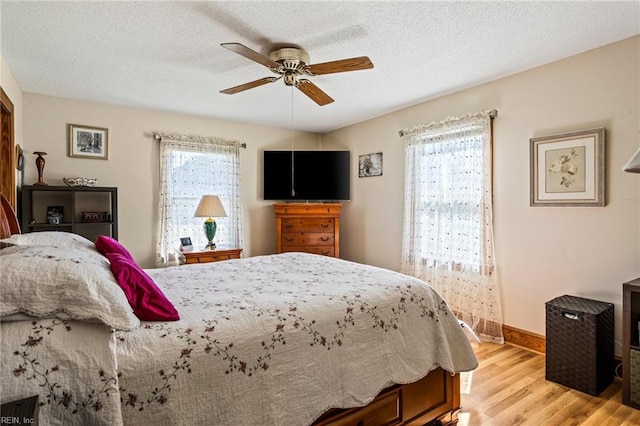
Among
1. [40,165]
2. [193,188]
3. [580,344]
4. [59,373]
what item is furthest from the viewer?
[193,188]

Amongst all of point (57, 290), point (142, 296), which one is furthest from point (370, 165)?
point (57, 290)

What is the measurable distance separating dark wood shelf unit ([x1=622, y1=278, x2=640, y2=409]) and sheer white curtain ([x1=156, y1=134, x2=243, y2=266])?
3998 millimetres

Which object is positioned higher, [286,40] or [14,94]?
[286,40]

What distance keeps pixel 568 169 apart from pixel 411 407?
2.26 m

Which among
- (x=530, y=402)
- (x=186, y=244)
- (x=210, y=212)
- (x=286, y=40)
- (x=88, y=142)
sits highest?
(x=286, y=40)

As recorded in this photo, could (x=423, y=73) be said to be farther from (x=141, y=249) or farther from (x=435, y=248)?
(x=141, y=249)

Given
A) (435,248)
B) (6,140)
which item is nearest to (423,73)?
(435,248)

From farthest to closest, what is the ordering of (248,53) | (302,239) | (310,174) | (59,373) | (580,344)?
(310,174), (302,239), (580,344), (248,53), (59,373)

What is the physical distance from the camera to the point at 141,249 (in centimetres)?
406

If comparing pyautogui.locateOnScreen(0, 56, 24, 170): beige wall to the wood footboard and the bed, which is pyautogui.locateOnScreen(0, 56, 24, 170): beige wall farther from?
the wood footboard

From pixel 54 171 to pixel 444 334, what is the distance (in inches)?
163

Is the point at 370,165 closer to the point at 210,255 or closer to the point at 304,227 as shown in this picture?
the point at 304,227

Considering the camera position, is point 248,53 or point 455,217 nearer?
point 248,53

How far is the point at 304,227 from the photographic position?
4.59 metres
